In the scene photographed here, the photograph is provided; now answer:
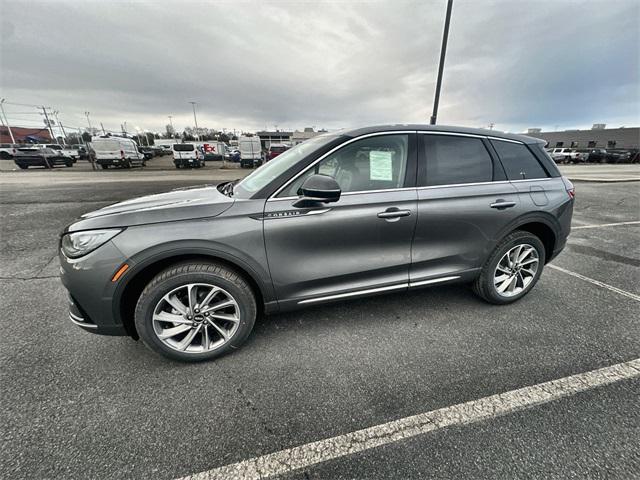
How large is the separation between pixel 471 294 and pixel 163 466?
10.5ft

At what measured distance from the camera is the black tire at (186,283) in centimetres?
202

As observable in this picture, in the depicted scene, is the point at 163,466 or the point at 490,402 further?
the point at 490,402

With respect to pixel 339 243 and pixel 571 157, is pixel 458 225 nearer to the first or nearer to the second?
pixel 339 243

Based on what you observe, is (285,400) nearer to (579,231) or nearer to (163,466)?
(163,466)

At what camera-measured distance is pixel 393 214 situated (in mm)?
2320

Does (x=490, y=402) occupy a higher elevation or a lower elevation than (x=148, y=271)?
lower

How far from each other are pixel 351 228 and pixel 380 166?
631 millimetres

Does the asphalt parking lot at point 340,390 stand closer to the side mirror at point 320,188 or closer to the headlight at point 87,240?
the headlight at point 87,240

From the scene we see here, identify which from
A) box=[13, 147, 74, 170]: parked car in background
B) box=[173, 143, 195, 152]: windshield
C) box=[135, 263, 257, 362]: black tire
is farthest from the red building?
box=[135, 263, 257, 362]: black tire

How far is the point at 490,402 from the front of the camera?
1841mm

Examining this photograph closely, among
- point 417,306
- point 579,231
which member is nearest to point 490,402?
point 417,306

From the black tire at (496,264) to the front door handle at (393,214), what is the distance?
1170 mm

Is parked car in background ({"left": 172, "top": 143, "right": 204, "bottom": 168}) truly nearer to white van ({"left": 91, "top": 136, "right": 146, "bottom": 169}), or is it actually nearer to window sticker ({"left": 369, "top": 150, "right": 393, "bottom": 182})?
white van ({"left": 91, "top": 136, "right": 146, "bottom": 169})

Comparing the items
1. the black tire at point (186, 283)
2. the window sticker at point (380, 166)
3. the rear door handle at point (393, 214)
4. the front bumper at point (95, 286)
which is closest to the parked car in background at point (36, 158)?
the front bumper at point (95, 286)
